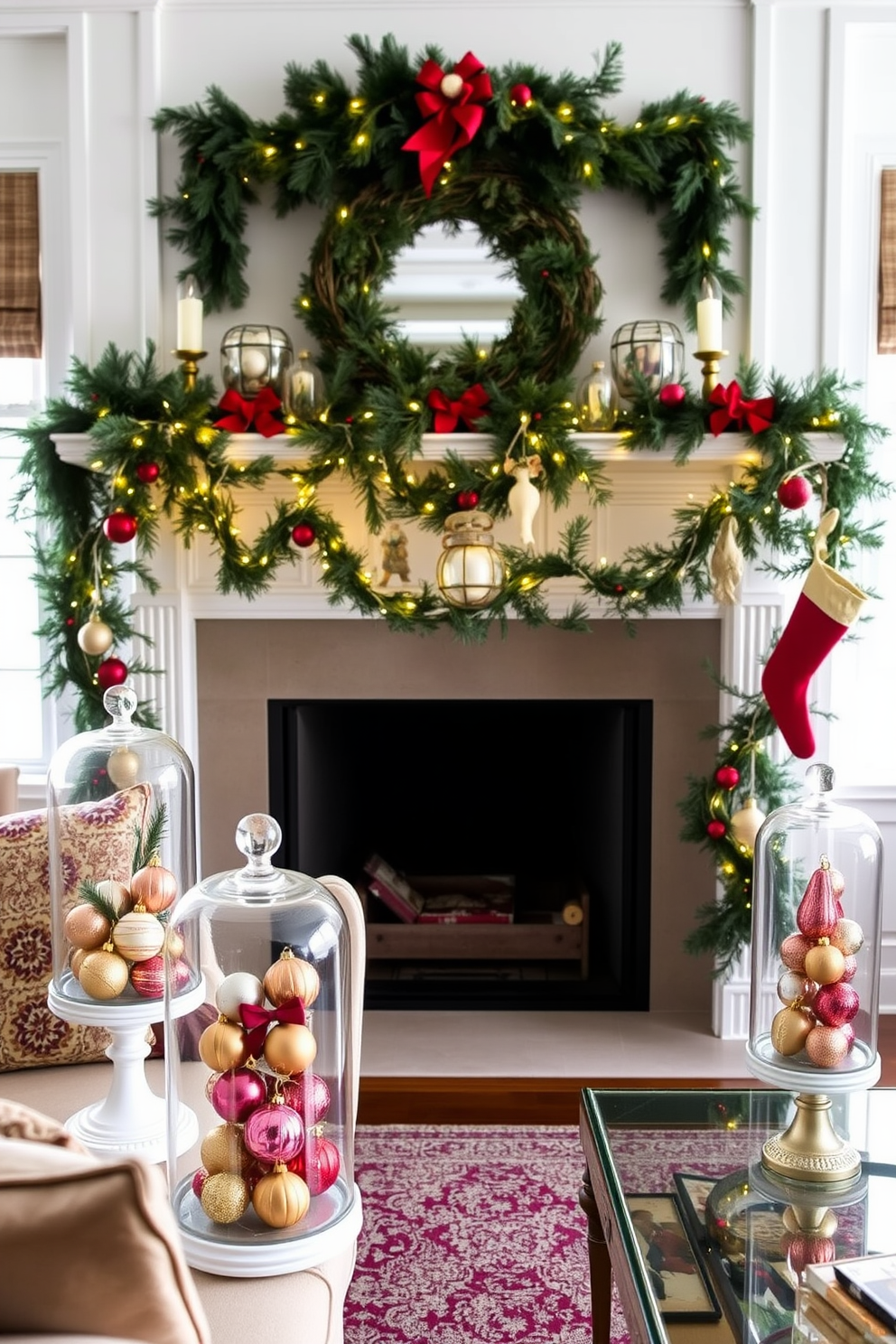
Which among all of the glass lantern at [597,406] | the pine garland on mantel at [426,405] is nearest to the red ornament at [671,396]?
the pine garland on mantel at [426,405]

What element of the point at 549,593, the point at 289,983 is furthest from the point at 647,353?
the point at 289,983

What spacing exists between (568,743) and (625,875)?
61cm

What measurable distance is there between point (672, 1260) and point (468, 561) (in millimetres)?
1784

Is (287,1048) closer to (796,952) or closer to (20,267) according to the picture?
(796,952)

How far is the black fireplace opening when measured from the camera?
330 cm

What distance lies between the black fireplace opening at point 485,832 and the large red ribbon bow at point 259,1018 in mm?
2010

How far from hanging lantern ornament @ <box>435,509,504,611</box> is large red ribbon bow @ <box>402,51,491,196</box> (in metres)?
0.83

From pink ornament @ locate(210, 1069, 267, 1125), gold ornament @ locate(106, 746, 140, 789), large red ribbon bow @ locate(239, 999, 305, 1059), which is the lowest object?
pink ornament @ locate(210, 1069, 267, 1125)

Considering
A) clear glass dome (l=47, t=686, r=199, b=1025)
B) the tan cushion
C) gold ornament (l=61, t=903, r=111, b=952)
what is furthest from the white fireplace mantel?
the tan cushion

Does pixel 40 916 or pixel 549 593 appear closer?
pixel 40 916

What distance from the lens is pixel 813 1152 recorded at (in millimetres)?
1532

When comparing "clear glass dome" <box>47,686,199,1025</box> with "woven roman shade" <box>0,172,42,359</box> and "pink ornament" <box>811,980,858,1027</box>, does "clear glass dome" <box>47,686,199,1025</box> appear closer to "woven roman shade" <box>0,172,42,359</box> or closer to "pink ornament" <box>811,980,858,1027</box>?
"pink ornament" <box>811,980,858,1027</box>

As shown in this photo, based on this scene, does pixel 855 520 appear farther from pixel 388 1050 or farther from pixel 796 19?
pixel 388 1050

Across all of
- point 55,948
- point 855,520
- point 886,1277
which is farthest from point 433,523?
point 886,1277
